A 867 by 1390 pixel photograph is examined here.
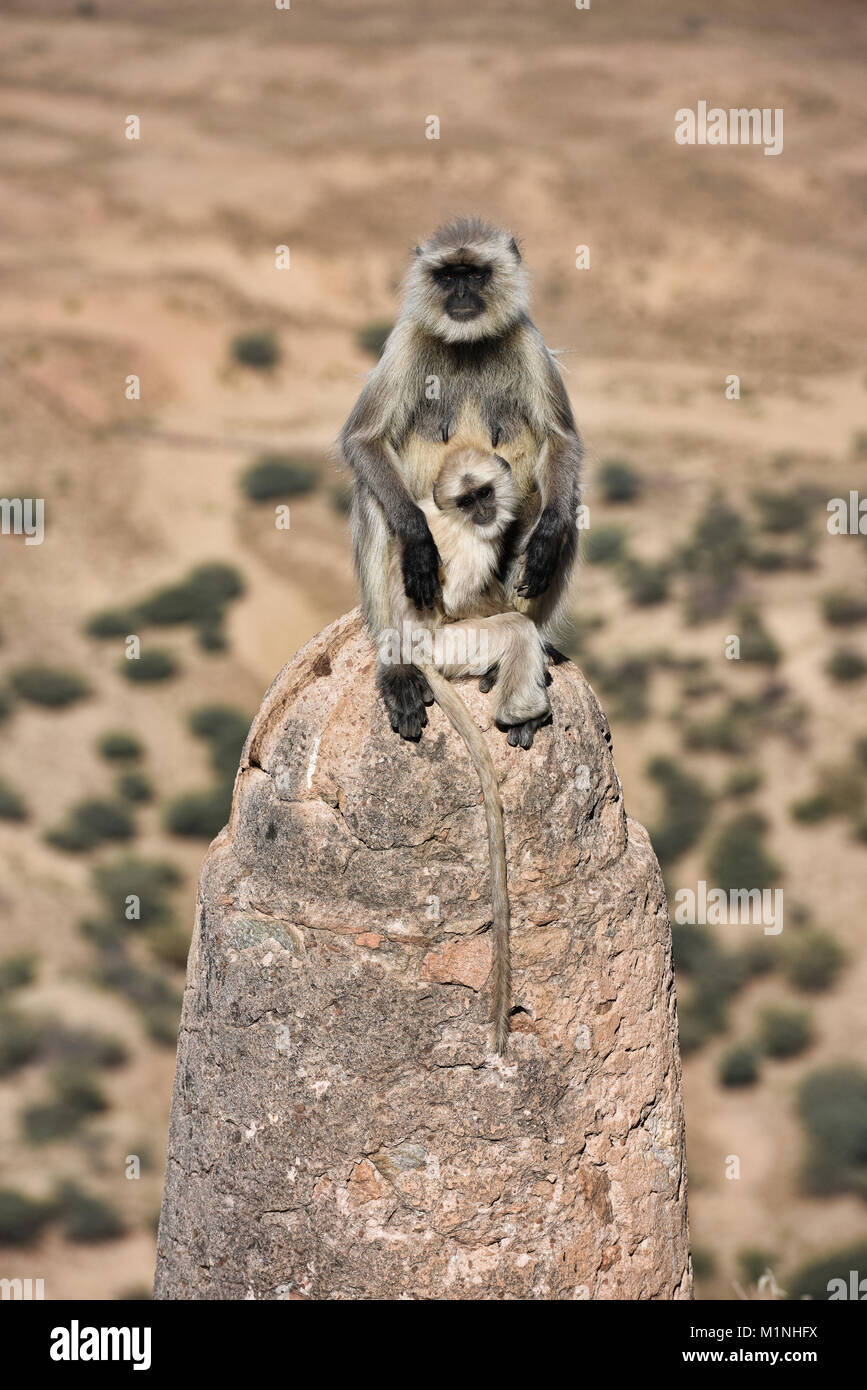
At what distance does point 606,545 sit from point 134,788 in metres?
10.3

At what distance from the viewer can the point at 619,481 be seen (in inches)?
1147

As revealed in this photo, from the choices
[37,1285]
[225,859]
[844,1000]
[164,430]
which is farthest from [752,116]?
[225,859]

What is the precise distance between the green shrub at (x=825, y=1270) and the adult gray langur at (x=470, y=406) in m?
11.3

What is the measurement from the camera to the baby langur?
16.3 ft

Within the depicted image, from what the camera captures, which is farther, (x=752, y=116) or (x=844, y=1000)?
(x=752, y=116)

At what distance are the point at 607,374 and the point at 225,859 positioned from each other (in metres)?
31.0

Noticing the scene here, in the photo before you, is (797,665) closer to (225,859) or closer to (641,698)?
(641,698)

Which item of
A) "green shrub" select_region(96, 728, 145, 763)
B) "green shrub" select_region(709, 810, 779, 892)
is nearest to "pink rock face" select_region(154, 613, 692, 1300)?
"green shrub" select_region(709, 810, 779, 892)

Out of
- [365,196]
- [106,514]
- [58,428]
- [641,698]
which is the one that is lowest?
[641,698]

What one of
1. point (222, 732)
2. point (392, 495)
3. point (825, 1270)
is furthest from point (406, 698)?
point (222, 732)

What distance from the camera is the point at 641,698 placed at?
21.9 meters

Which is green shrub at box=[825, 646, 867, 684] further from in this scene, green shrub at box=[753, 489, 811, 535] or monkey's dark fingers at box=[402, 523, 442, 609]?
monkey's dark fingers at box=[402, 523, 442, 609]

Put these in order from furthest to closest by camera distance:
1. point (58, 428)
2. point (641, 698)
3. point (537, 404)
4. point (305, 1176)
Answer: point (58, 428) < point (641, 698) < point (537, 404) < point (305, 1176)

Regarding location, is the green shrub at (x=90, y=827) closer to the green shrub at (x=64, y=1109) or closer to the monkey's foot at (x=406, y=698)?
the green shrub at (x=64, y=1109)
